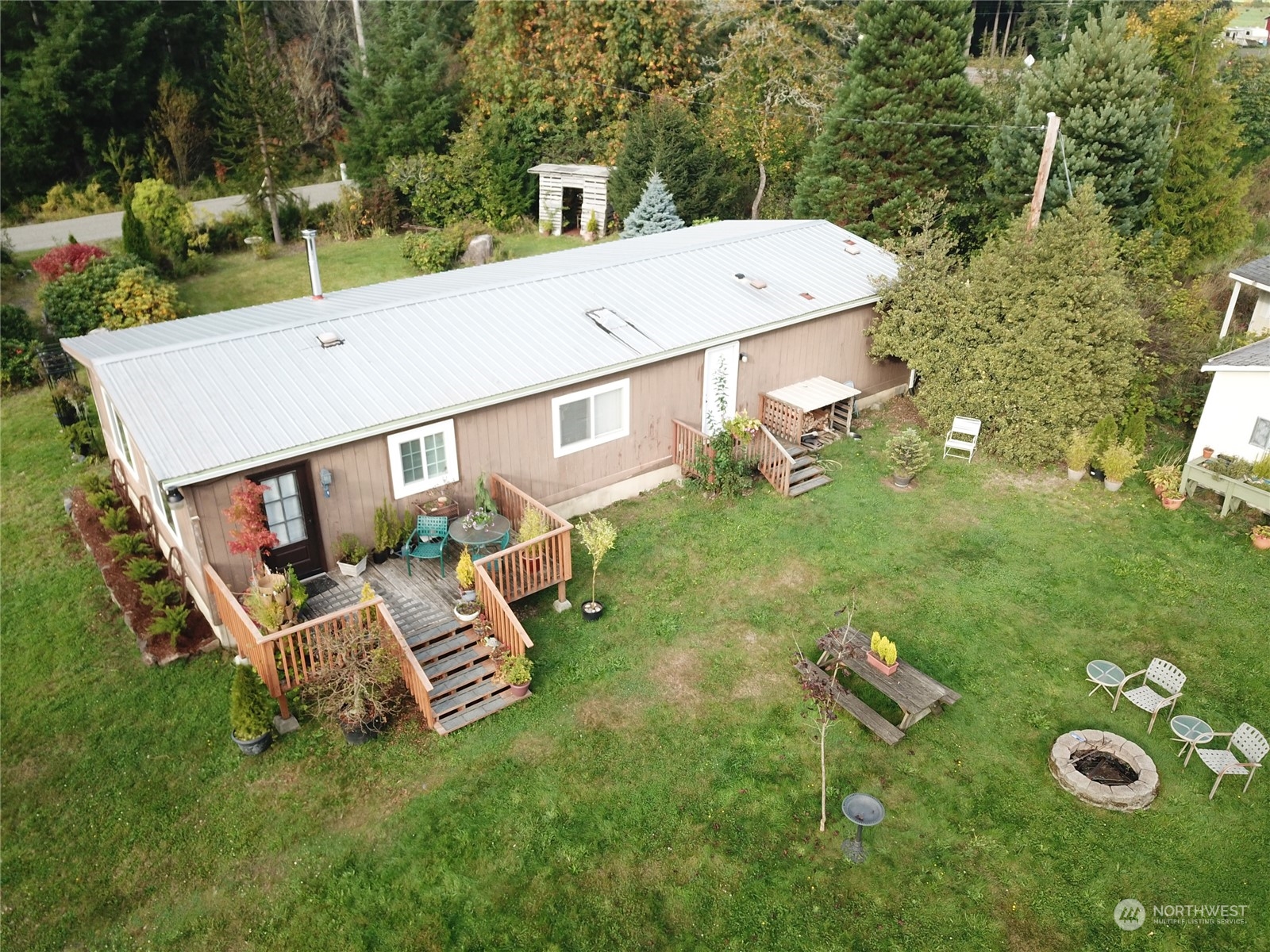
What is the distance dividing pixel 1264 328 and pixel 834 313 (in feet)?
30.2

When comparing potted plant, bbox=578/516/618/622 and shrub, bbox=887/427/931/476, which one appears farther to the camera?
shrub, bbox=887/427/931/476

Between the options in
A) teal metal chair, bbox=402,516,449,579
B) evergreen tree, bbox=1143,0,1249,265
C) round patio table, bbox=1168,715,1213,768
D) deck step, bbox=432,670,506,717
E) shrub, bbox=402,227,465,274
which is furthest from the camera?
shrub, bbox=402,227,465,274

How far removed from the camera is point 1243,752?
935 centimetres

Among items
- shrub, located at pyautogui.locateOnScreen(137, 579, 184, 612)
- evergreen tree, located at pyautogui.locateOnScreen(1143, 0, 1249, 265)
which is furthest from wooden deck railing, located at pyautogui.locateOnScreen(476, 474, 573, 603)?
evergreen tree, located at pyautogui.locateOnScreen(1143, 0, 1249, 265)

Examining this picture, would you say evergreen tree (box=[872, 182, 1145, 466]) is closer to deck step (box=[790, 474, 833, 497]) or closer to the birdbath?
deck step (box=[790, 474, 833, 497])

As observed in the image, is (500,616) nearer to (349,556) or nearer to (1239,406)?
(349,556)

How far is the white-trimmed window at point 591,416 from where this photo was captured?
43.7ft

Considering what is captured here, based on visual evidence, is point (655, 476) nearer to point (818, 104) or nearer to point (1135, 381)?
point (1135, 381)

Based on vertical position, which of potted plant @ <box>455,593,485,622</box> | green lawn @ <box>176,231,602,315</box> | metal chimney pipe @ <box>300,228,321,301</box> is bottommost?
potted plant @ <box>455,593,485,622</box>

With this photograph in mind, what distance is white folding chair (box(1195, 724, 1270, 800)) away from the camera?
9.05 metres

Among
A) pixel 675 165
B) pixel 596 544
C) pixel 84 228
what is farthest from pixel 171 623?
pixel 84 228

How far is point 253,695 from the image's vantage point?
9391mm

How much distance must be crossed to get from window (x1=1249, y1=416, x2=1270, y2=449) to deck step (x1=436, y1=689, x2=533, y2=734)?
1231cm
